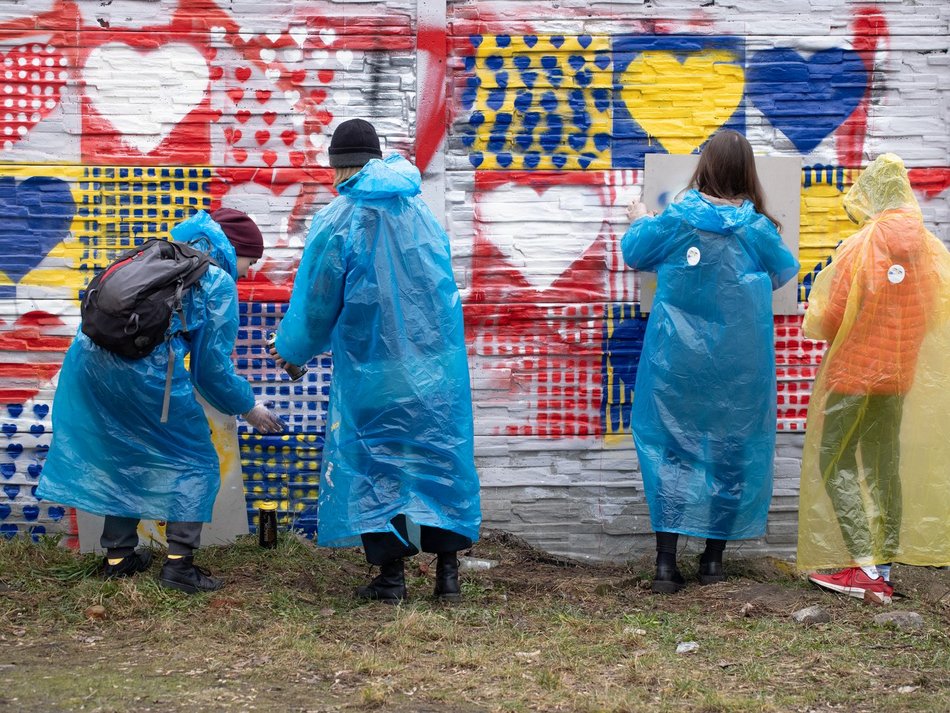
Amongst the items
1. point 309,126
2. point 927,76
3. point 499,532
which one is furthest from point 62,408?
point 927,76

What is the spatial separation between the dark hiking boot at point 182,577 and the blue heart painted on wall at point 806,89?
3.22 meters

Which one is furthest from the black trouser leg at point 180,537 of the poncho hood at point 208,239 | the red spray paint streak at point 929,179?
the red spray paint streak at point 929,179

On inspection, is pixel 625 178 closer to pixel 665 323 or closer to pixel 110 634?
pixel 665 323

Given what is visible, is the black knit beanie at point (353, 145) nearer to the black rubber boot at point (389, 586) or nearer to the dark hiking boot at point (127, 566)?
the black rubber boot at point (389, 586)

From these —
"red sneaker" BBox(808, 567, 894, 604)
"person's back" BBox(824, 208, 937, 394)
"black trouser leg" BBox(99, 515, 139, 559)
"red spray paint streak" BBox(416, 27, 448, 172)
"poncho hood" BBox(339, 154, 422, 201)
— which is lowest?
"red sneaker" BBox(808, 567, 894, 604)

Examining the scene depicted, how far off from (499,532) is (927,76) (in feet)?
9.51

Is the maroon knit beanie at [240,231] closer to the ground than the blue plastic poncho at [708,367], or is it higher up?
higher up

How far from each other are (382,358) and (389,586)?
2.87ft

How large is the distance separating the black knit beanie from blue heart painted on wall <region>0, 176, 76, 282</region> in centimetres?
152

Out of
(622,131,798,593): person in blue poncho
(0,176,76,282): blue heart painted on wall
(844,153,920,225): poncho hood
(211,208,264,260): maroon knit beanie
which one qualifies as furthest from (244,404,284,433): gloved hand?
(844,153,920,225): poncho hood

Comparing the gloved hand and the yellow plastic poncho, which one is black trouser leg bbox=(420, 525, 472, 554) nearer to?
the gloved hand

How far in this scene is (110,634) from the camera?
3998 mm

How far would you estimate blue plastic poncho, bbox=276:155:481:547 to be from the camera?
4145 mm

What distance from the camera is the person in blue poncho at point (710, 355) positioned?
4605 millimetres
